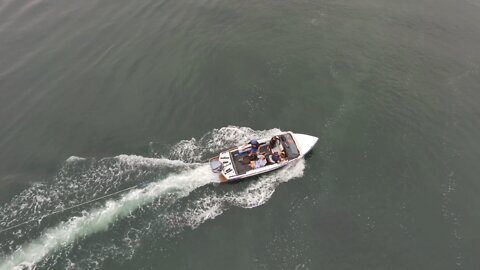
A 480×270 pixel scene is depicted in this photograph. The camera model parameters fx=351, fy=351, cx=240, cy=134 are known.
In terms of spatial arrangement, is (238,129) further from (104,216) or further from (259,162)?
(104,216)

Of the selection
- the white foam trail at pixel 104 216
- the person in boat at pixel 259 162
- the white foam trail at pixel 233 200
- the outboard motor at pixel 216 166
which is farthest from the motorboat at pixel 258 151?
the white foam trail at pixel 104 216

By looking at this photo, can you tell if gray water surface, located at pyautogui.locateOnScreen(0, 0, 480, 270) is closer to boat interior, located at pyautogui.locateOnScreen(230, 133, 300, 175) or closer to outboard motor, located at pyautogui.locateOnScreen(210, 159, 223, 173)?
outboard motor, located at pyautogui.locateOnScreen(210, 159, 223, 173)

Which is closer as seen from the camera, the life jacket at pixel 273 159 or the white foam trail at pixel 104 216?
the white foam trail at pixel 104 216

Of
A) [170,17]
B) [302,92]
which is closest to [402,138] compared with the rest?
[302,92]

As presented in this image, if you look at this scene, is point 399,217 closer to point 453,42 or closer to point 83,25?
point 453,42

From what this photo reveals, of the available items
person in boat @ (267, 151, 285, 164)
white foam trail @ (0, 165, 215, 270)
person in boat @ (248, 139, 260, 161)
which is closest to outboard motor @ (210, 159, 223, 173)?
white foam trail @ (0, 165, 215, 270)

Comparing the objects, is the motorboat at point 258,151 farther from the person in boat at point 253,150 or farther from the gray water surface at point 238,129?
the gray water surface at point 238,129
